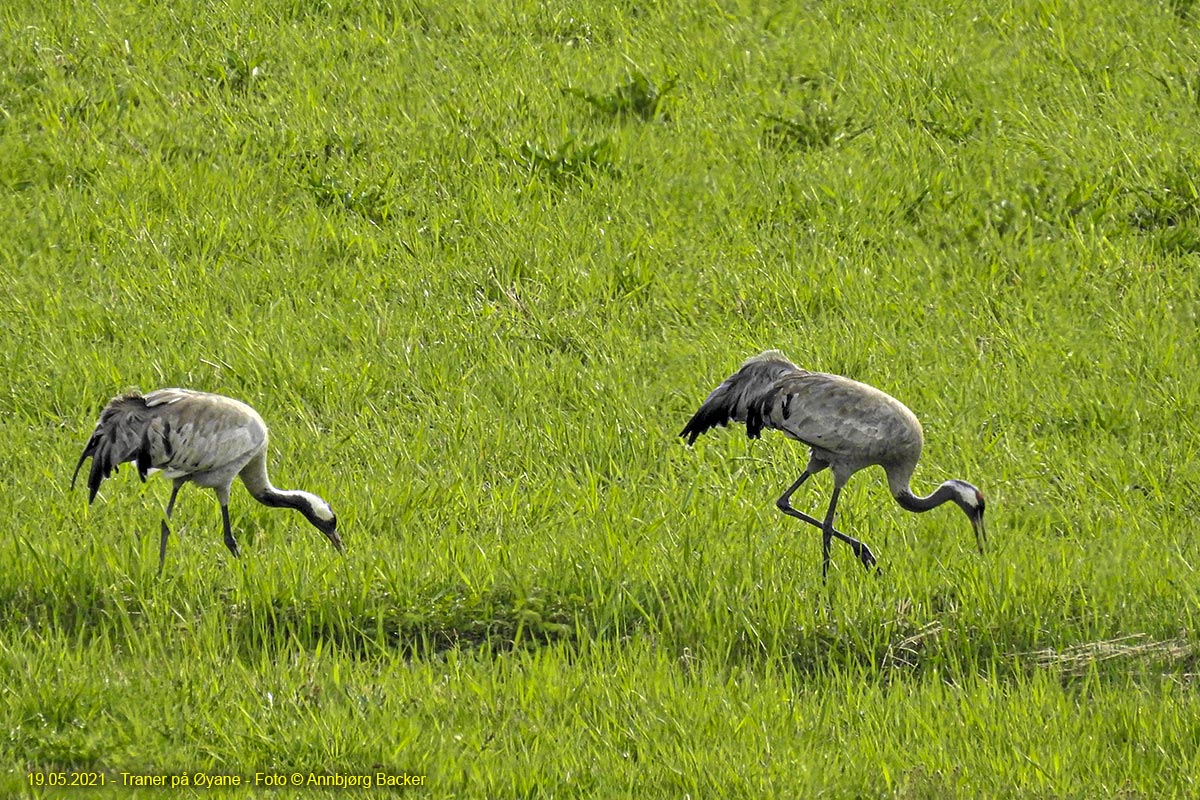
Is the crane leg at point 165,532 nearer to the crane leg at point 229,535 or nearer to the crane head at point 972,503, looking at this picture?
the crane leg at point 229,535

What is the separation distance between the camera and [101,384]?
8039 mm

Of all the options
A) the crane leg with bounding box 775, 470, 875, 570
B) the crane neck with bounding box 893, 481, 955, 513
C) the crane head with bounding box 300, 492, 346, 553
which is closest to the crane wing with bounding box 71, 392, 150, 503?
the crane head with bounding box 300, 492, 346, 553

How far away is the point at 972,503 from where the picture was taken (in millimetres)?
6738

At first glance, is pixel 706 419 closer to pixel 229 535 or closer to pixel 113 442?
pixel 229 535

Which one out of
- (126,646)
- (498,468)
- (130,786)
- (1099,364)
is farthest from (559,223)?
(130,786)

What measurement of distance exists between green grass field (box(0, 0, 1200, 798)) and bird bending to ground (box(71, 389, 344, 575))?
0.25 meters

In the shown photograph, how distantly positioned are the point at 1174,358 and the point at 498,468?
358cm

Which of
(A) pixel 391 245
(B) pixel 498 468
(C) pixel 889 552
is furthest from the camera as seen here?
(A) pixel 391 245

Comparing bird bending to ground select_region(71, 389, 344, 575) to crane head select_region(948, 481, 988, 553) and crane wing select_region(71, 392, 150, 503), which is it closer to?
crane wing select_region(71, 392, 150, 503)

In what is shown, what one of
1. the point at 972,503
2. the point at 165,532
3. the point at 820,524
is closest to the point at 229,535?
the point at 165,532

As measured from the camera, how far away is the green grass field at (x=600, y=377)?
552 cm

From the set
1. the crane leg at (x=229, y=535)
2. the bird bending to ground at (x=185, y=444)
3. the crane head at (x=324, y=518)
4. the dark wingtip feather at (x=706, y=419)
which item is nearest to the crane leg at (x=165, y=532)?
the bird bending to ground at (x=185, y=444)

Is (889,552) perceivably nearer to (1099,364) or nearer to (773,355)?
(773,355)

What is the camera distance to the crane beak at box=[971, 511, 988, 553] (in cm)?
678
